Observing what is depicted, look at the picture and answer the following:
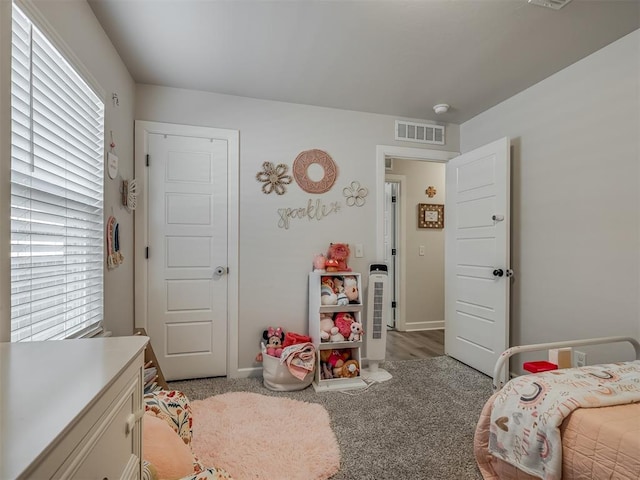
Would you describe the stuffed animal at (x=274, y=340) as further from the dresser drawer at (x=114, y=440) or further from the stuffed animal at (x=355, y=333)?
the dresser drawer at (x=114, y=440)

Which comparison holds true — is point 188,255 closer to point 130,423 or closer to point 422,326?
point 130,423

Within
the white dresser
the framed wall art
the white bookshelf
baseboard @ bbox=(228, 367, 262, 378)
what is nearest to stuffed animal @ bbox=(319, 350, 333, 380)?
the white bookshelf

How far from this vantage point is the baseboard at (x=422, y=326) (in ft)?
15.0

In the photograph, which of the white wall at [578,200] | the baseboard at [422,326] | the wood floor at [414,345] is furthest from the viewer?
the baseboard at [422,326]

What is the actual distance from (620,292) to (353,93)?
2.32 m

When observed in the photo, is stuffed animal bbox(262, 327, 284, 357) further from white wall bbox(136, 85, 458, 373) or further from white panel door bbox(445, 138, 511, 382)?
white panel door bbox(445, 138, 511, 382)

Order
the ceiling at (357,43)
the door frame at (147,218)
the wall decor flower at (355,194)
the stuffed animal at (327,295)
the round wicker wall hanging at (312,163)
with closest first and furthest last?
the ceiling at (357,43) → the door frame at (147,218) → the stuffed animal at (327,295) → the round wicker wall hanging at (312,163) → the wall decor flower at (355,194)

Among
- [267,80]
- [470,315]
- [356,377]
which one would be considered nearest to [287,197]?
[267,80]

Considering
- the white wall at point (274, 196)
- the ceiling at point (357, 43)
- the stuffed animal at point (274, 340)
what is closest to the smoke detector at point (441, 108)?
the ceiling at point (357, 43)

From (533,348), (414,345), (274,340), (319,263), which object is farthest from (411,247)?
(533,348)

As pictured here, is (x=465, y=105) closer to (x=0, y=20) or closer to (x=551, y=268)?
(x=551, y=268)

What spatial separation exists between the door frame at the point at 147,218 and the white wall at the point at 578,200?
235cm

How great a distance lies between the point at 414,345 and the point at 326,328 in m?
1.63

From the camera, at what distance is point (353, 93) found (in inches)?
110
